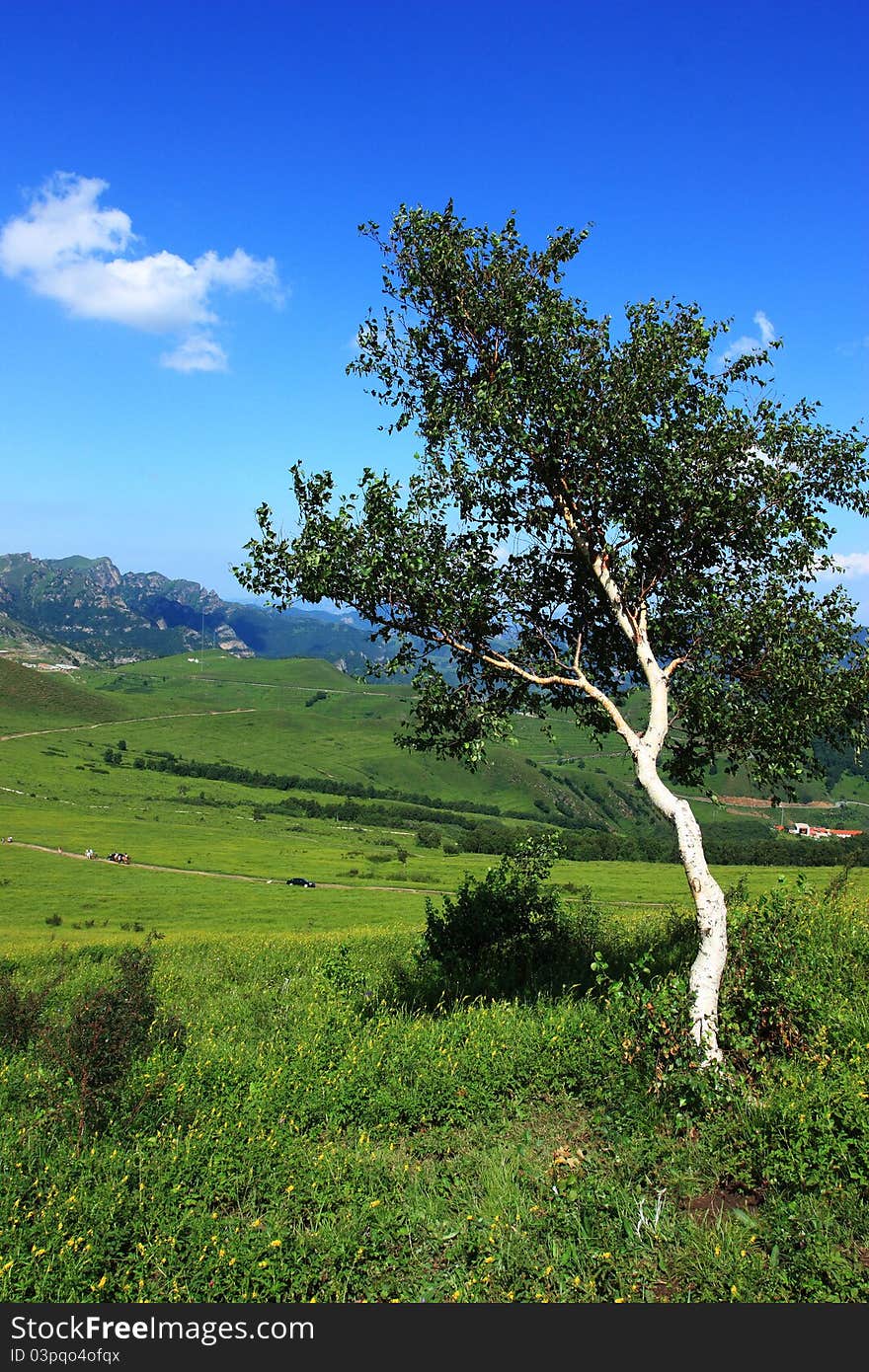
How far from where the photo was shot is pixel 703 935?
Answer: 11.6 metres

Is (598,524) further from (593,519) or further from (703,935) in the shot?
(703,935)

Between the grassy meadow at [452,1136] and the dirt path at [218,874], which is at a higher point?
the grassy meadow at [452,1136]

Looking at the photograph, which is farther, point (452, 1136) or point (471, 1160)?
point (452, 1136)

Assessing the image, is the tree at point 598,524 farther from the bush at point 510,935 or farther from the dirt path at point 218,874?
the dirt path at point 218,874

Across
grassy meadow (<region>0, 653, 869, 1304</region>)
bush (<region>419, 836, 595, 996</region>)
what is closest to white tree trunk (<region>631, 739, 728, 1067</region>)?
grassy meadow (<region>0, 653, 869, 1304</region>)

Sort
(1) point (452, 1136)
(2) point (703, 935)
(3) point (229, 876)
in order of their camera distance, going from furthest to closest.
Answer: (3) point (229, 876)
(2) point (703, 935)
(1) point (452, 1136)

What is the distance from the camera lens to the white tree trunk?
11047mm

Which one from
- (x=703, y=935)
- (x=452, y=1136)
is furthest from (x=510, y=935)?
(x=452, y=1136)

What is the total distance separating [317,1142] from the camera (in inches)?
421

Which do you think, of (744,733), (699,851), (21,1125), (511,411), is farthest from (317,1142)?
(511,411)

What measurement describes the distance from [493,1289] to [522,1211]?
1.12 metres

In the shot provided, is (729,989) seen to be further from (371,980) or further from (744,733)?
(371,980)

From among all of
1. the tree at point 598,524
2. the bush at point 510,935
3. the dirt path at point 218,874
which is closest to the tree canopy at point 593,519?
the tree at point 598,524

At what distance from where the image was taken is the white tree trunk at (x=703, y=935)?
1105cm
